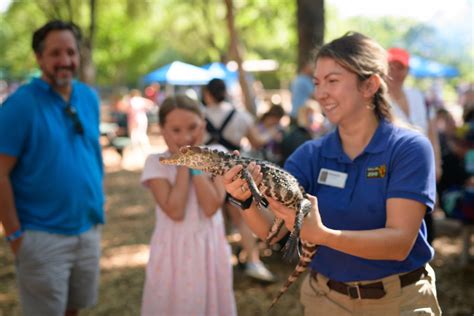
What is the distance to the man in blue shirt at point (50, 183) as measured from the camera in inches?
124

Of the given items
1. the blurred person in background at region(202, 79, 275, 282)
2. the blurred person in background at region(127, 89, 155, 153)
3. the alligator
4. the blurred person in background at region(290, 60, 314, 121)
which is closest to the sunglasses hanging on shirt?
the alligator

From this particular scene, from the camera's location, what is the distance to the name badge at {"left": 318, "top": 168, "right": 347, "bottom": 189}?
2.27 meters

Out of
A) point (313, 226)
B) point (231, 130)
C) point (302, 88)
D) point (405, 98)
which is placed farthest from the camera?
point (302, 88)

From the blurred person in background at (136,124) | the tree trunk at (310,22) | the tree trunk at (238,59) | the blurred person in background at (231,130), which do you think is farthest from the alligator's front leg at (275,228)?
the blurred person in background at (136,124)

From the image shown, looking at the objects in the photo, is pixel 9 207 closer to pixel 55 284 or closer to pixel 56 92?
pixel 55 284

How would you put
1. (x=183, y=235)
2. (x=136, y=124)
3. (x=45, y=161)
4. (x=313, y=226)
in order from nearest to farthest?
(x=313, y=226), (x=45, y=161), (x=183, y=235), (x=136, y=124)

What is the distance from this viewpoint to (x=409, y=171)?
2094 millimetres

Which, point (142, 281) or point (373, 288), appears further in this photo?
point (142, 281)

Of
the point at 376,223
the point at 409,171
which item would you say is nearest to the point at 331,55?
the point at 409,171

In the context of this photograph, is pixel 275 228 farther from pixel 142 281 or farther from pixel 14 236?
pixel 142 281

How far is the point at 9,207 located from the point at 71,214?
1.29 feet

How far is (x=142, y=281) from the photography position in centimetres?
610

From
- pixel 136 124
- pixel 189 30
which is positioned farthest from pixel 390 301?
pixel 189 30

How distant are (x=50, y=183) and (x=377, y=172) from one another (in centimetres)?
217
